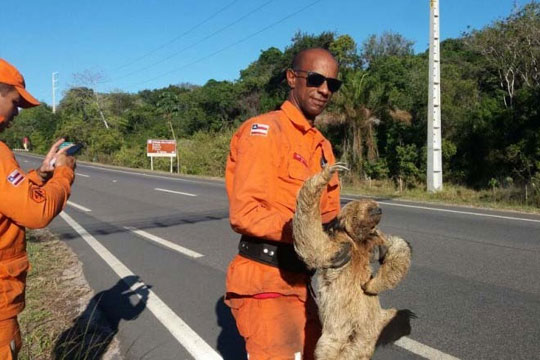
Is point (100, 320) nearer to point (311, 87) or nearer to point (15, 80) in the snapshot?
point (15, 80)

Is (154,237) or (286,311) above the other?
(286,311)

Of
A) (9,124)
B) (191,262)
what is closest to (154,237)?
(191,262)

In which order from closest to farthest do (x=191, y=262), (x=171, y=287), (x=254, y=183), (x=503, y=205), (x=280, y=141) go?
(x=254, y=183)
(x=280, y=141)
(x=171, y=287)
(x=191, y=262)
(x=503, y=205)

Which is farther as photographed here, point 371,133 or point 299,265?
point 371,133

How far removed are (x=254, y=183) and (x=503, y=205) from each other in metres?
11.9

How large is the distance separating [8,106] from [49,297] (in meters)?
3.92

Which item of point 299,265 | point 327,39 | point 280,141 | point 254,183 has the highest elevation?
point 327,39

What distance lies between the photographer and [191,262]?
6.76 meters

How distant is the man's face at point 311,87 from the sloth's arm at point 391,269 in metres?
0.76

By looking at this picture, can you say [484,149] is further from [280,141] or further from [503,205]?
[280,141]

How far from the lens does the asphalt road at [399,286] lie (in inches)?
154

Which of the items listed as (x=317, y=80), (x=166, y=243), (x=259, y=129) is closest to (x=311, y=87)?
(x=317, y=80)

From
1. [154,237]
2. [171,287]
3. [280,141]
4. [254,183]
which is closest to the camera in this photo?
[254,183]

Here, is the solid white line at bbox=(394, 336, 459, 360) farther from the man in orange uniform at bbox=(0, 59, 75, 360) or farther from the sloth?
the man in orange uniform at bbox=(0, 59, 75, 360)
